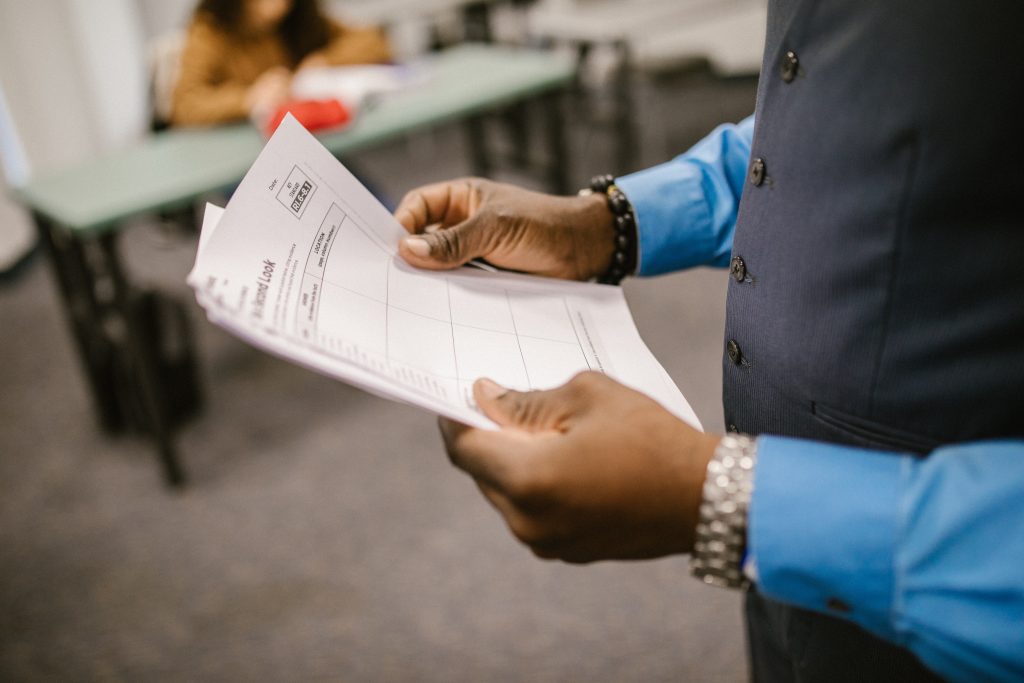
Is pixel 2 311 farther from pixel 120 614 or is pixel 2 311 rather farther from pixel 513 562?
pixel 513 562

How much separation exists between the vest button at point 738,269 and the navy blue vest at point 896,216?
0.10ft

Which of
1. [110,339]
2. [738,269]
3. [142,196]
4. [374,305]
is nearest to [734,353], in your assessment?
[738,269]

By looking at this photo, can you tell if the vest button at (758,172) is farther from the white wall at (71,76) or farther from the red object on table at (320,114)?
the white wall at (71,76)

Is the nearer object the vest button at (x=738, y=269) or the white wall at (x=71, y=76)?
the vest button at (x=738, y=269)

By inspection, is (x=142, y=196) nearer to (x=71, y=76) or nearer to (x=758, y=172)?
(x=758, y=172)

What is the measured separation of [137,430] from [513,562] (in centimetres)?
116

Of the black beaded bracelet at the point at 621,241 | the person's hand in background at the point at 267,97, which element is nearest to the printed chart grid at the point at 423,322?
the black beaded bracelet at the point at 621,241

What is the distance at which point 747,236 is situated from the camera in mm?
582

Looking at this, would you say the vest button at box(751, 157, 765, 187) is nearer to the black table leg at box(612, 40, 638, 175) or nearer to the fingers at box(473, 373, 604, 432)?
the fingers at box(473, 373, 604, 432)

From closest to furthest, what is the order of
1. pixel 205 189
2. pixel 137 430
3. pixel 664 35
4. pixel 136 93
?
pixel 205 189 < pixel 137 430 < pixel 664 35 < pixel 136 93

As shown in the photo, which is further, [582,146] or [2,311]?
[582,146]

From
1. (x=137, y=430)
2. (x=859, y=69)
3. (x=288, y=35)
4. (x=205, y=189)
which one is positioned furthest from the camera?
(x=288, y=35)

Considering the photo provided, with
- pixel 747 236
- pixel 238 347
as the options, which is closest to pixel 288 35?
pixel 238 347

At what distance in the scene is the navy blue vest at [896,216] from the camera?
433 mm
